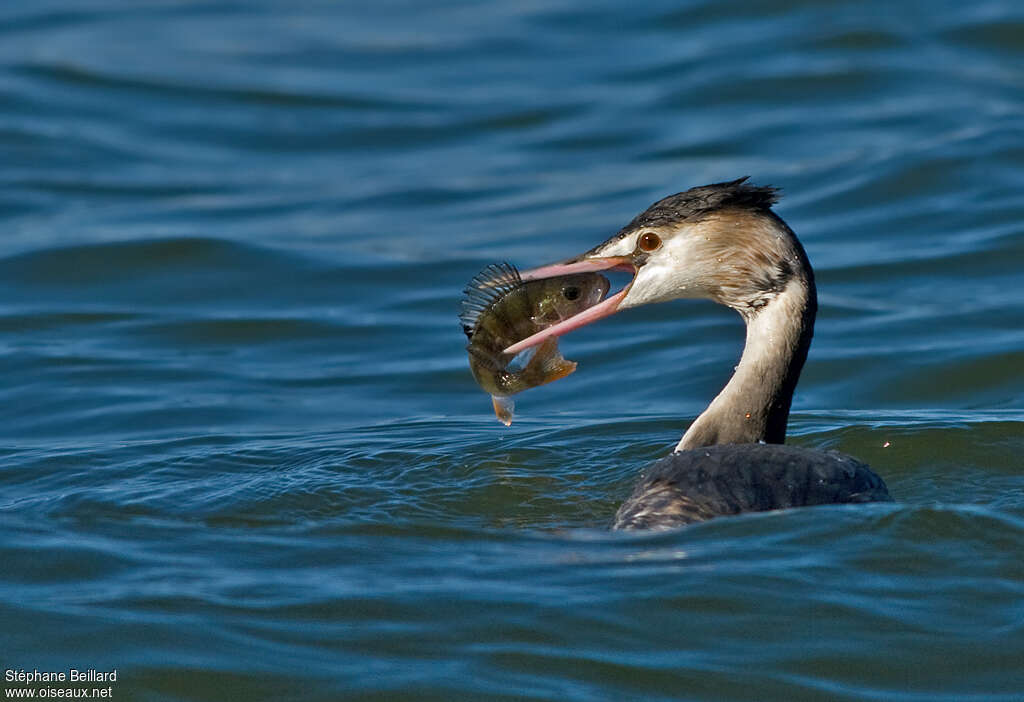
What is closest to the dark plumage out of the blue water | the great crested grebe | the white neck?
the blue water

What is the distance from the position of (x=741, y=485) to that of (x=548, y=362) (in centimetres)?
127

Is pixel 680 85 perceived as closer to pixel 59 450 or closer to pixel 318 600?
pixel 59 450

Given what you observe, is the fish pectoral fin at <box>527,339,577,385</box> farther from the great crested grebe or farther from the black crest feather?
the black crest feather

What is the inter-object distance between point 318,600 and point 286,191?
29.1 ft

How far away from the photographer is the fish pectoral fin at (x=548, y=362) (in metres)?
6.55

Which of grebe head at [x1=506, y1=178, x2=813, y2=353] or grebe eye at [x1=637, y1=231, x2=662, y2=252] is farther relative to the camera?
grebe eye at [x1=637, y1=231, x2=662, y2=252]

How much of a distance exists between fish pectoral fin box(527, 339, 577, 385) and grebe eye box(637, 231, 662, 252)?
49 centimetres

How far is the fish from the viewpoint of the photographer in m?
6.44

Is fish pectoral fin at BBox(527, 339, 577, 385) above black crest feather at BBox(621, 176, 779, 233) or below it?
below

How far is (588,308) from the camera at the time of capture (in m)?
6.57
